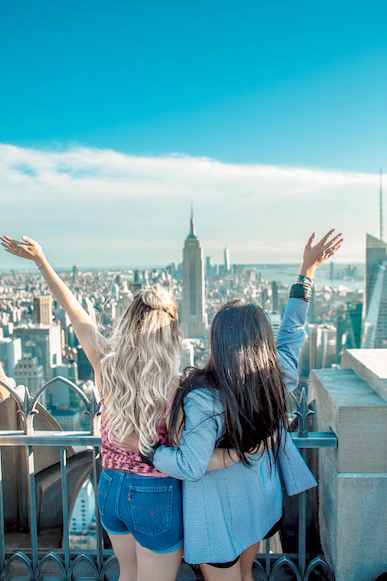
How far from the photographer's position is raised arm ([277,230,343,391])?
1.83 metres

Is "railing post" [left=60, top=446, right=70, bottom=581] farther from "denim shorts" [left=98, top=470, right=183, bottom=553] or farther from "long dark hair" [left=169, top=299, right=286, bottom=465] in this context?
"long dark hair" [left=169, top=299, right=286, bottom=465]

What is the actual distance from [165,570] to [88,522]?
3821 mm

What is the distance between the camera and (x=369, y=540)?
217 cm

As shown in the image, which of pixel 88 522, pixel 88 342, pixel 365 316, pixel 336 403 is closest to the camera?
pixel 88 342

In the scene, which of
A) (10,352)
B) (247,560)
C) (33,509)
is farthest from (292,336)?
(10,352)

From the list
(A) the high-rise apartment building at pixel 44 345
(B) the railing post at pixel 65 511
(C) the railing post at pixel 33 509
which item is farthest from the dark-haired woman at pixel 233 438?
(A) the high-rise apartment building at pixel 44 345

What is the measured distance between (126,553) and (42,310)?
95.6 ft

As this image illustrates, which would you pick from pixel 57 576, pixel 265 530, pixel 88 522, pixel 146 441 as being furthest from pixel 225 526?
pixel 88 522

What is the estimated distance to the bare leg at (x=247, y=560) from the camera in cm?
183

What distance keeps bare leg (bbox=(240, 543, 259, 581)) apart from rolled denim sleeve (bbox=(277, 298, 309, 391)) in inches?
27.8

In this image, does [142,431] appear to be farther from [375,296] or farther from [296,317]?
[375,296]

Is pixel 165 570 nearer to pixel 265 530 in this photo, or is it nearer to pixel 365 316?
pixel 265 530

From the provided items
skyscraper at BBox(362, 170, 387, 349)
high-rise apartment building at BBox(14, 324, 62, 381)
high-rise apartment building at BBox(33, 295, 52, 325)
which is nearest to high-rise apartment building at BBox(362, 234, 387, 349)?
skyscraper at BBox(362, 170, 387, 349)

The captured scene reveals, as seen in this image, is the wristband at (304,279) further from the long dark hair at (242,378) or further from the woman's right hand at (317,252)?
the long dark hair at (242,378)
